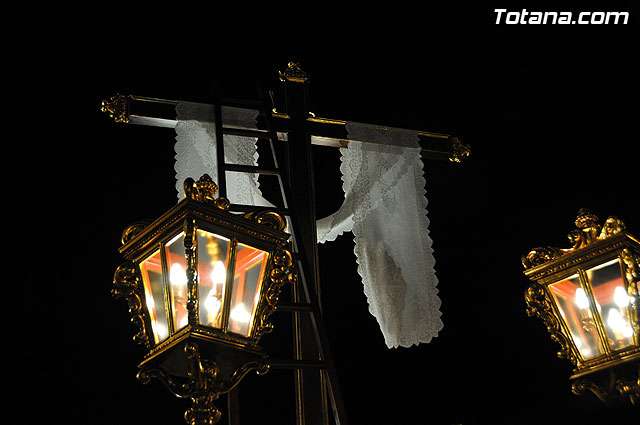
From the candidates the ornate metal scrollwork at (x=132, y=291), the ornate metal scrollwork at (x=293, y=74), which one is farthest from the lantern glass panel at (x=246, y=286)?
the ornate metal scrollwork at (x=293, y=74)

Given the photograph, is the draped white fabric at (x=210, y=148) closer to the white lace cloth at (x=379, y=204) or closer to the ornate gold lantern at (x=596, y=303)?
the white lace cloth at (x=379, y=204)

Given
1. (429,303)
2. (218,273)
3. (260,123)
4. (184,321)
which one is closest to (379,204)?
(429,303)

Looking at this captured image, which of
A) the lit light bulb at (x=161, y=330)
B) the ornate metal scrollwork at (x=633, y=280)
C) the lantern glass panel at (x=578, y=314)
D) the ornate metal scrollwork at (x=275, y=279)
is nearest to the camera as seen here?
the lit light bulb at (x=161, y=330)

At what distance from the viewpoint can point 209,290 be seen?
88.0 inches

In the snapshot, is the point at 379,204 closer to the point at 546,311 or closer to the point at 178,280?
the point at 546,311

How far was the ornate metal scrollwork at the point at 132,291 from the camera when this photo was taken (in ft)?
7.64

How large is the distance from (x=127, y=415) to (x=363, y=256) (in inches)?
48.2

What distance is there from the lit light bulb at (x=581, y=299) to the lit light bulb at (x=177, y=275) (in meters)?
1.47

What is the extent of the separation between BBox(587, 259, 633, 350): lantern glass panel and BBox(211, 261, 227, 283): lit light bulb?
4.48ft

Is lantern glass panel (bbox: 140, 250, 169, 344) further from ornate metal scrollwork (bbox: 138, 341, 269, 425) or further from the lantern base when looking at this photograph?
the lantern base

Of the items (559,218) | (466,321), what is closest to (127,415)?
(466,321)

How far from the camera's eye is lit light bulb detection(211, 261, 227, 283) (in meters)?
2.25

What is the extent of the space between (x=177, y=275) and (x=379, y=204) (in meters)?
1.39

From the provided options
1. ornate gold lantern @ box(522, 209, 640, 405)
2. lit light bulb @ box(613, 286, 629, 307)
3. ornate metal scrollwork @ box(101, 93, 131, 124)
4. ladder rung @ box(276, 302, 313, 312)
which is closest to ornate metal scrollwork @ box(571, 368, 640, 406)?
ornate gold lantern @ box(522, 209, 640, 405)
